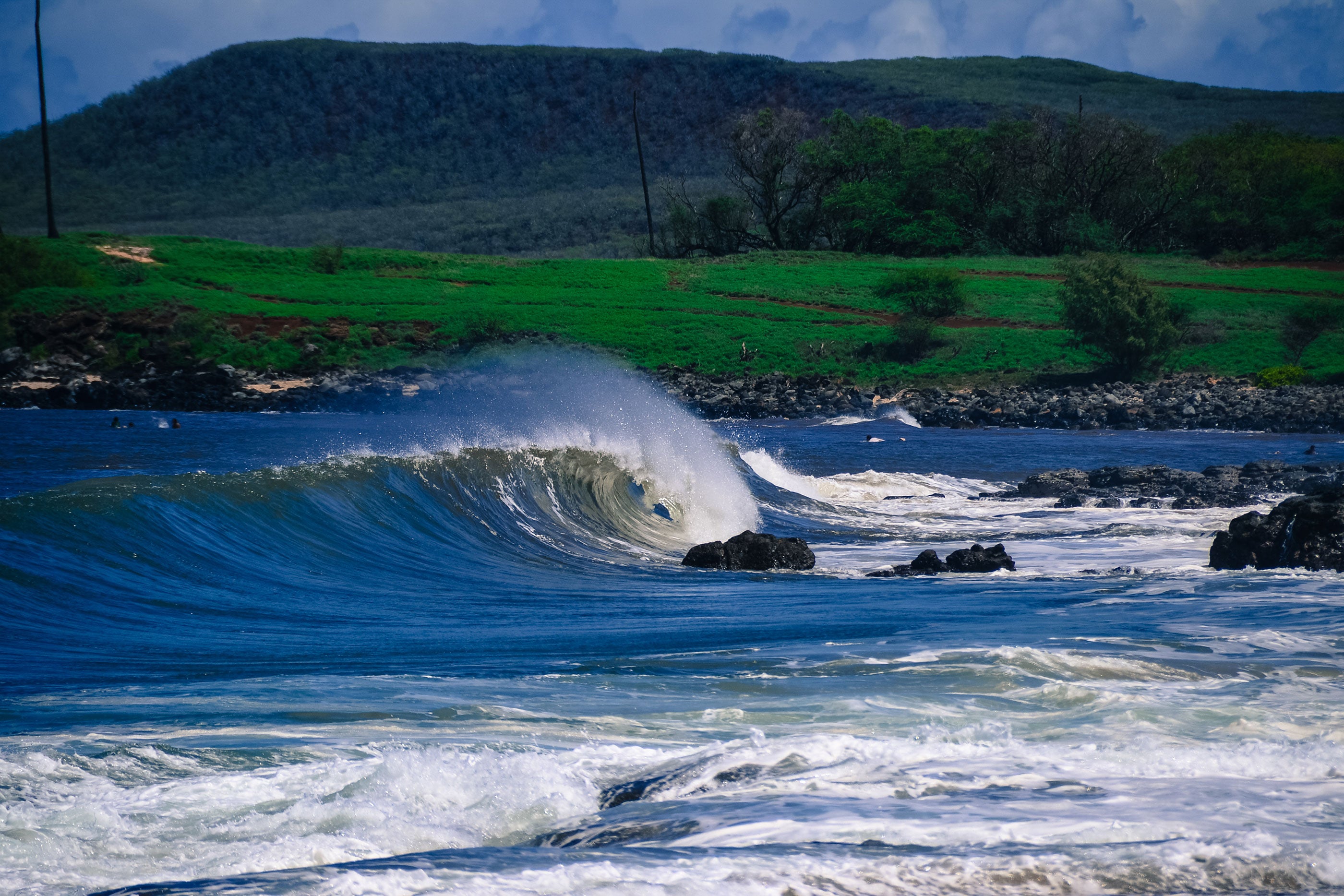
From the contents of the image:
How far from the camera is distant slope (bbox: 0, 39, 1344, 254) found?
471 ft

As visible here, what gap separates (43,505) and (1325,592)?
41.0ft

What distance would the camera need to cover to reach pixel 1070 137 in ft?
274

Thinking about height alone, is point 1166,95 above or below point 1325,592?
above

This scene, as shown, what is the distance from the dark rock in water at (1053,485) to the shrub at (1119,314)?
1140 inches

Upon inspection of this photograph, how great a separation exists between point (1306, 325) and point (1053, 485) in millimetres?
37990

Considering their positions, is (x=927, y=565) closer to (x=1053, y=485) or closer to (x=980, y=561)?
(x=980, y=561)

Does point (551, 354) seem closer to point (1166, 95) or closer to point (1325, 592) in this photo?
point (1325, 592)

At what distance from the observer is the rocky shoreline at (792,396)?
45219 mm

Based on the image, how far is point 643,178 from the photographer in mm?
93312

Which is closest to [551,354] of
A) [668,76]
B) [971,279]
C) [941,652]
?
[971,279]

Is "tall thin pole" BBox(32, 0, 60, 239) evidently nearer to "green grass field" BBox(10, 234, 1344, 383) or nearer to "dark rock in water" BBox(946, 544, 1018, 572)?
"green grass field" BBox(10, 234, 1344, 383)

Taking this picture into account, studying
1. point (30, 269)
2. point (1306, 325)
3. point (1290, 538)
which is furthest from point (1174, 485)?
point (30, 269)

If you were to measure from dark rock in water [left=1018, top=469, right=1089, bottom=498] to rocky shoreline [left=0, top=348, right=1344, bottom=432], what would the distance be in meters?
19.9

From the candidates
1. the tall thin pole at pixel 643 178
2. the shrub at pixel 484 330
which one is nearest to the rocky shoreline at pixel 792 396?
the shrub at pixel 484 330
